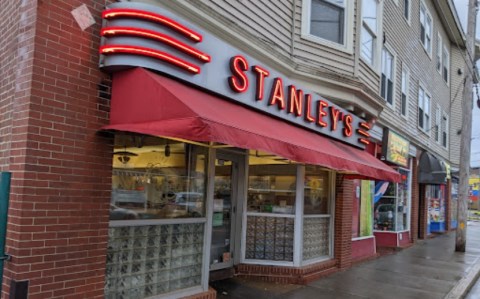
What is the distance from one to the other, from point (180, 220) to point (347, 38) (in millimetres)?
5413

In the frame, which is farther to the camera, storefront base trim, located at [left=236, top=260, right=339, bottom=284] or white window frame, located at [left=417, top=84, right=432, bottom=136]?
white window frame, located at [left=417, top=84, right=432, bottom=136]

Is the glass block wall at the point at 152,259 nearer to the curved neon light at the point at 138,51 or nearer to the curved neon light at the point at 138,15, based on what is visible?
the curved neon light at the point at 138,51

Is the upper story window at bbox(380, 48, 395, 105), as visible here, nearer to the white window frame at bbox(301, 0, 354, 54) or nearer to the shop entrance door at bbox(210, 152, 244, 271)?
the white window frame at bbox(301, 0, 354, 54)

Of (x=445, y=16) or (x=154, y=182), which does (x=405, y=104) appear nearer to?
(x=445, y=16)

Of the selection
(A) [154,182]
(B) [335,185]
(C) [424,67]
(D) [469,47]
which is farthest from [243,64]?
(C) [424,67]

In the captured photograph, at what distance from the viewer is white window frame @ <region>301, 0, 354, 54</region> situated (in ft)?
27.8

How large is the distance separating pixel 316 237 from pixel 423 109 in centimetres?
1065

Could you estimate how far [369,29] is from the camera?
10648 millimetres

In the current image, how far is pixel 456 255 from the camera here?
41.8 ft

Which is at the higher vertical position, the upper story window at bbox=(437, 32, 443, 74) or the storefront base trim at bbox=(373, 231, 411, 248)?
the upper story window at bbox=(437, 32, 443, 74)

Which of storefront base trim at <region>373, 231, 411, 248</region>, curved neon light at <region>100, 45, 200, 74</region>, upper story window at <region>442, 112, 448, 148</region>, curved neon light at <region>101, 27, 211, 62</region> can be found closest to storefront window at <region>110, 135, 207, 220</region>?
curved neon light at <region>100, 45, 200, 74</region>

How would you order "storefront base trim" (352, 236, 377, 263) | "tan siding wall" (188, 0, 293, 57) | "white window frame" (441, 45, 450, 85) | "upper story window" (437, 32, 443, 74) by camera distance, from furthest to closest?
"white window frame" (441, 45, 450, 85) < "upper story window" (437, 32, 443, 74) < "storefront base trim" (352, 236, 377, 263) < "tan siding wall" (188, 0, 293, 57)

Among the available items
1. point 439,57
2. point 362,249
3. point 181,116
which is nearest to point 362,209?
point 362,249

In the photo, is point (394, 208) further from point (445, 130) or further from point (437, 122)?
point (445, 130)
